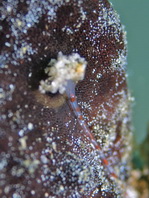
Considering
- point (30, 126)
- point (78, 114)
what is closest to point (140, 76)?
point (78, 114)

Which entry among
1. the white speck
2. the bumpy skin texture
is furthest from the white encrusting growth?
the white speck

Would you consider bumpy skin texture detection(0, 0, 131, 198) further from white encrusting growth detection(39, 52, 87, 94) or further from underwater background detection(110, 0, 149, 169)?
underwater background detection(110, 0, 149, 169)

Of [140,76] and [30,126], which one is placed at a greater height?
[140,76]

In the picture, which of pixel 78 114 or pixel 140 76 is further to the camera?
pixel 140 76

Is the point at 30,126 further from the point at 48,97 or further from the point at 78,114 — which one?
the point at 78,114

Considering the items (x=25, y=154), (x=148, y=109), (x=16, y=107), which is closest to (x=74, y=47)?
(x=16, y=107)

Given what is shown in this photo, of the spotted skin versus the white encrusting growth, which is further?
the spotted skin
